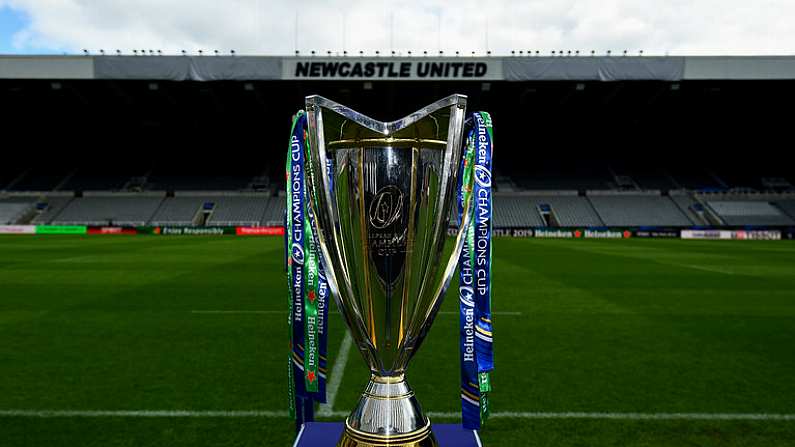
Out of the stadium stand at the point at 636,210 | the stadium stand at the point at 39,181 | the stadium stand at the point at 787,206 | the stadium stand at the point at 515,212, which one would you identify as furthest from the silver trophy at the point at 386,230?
the stadium stand at the point at 39,181

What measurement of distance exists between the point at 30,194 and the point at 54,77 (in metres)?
12.3

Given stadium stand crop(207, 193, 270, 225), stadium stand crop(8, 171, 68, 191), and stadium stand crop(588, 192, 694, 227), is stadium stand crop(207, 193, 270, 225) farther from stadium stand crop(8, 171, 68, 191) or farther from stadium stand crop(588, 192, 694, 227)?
stadium stand crop(588, 192, 694, 227)

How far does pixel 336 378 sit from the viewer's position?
3758 mm

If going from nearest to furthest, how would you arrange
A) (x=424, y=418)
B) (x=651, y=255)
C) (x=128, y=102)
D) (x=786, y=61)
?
(x=424, y=418)
(x=651, y=255)
(x=786, y=61)
(x=128, y=102)

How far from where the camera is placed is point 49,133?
34.3 meters

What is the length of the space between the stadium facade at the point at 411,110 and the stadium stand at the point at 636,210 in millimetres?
113

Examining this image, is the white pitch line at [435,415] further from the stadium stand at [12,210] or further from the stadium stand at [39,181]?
the stadium stand at [39,181]

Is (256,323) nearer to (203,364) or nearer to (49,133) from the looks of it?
(203,364)

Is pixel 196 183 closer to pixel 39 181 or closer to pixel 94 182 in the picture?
pixel 94 182

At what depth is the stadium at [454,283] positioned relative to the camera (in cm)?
315

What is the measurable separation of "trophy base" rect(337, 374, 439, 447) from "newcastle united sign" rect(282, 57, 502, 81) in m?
22.0

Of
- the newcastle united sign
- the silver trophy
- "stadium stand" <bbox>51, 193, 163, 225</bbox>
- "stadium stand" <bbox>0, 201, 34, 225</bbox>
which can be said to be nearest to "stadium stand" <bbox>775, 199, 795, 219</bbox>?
the newcastle united sign

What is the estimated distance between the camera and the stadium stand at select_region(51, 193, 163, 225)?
2958 cm

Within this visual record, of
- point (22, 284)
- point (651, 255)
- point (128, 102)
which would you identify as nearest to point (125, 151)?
point (128, 102)
